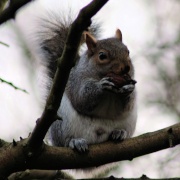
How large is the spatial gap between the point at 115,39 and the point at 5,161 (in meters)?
1.67

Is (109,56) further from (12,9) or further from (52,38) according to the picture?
(12,9)

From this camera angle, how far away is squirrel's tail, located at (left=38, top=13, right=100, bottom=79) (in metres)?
3.47

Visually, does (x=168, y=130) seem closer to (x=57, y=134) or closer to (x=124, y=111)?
(x=124, y=111)

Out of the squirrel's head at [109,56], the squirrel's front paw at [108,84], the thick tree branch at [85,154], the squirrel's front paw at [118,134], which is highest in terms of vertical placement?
the squirrel's head at [109,56]

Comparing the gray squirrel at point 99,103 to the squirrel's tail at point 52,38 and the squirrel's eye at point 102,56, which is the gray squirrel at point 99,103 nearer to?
the squirrel's eye at point 102,56

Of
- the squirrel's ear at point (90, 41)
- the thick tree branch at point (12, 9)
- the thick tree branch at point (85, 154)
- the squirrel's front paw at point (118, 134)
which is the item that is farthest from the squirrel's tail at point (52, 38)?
the thick tree branch at point (12, 9)

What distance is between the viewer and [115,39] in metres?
3.41

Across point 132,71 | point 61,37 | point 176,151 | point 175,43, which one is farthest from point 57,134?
point 175,43

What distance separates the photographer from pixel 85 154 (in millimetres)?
2291

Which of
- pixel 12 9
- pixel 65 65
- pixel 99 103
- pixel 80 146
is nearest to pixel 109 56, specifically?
pixel 99 103

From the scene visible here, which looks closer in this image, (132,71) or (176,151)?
(132,71)

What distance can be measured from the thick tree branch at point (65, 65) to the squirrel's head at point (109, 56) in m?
1.19

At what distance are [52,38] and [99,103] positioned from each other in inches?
35.1

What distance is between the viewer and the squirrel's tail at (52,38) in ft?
11.4
